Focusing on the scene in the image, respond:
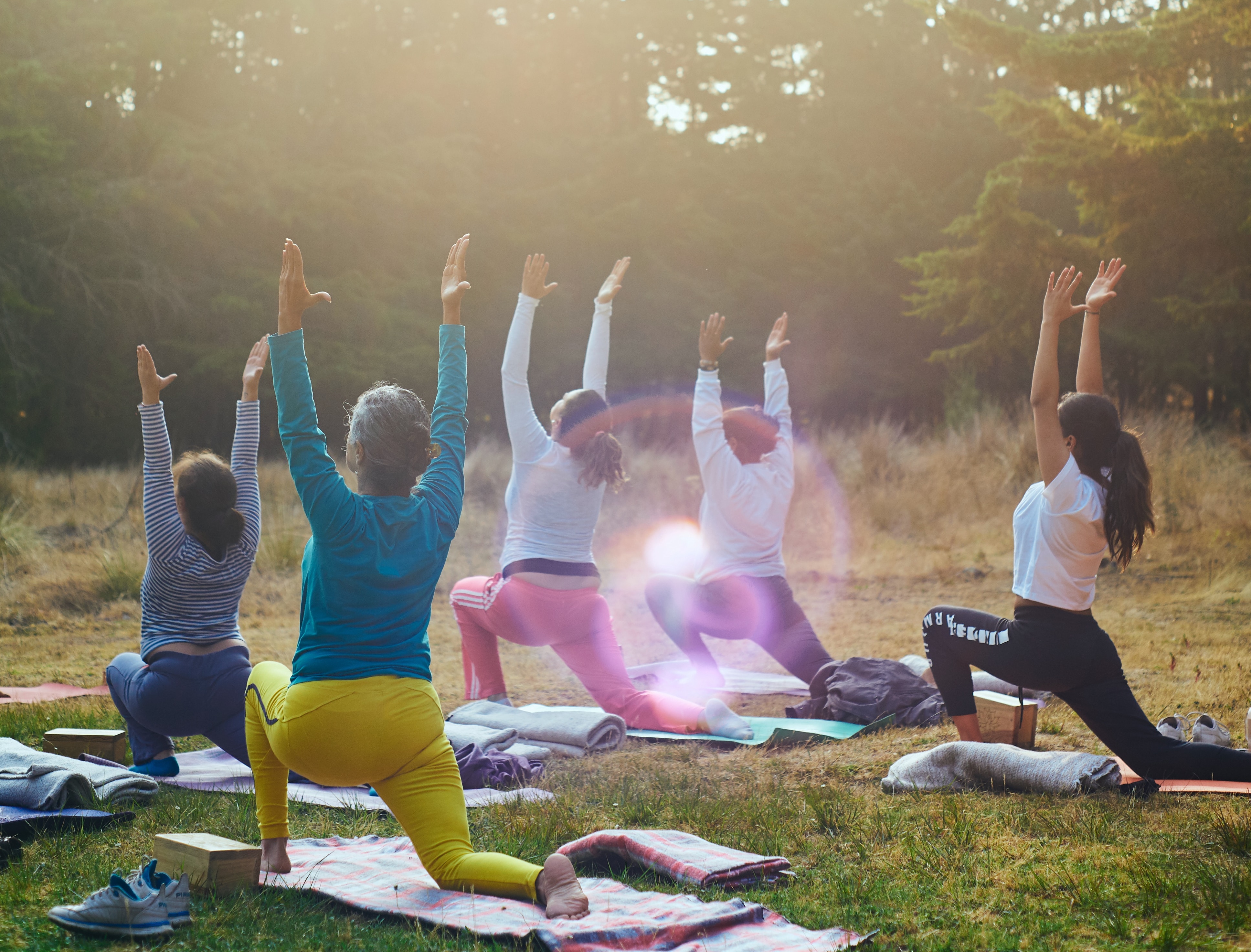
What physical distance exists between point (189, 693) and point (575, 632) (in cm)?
165

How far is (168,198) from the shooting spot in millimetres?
19656

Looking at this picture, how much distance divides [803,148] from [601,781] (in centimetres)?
2555

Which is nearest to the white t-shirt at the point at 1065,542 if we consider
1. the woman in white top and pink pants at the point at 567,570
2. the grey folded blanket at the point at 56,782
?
the woman in white top and pink pants at the point at 567,570

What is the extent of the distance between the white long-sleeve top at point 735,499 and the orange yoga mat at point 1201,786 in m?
2.01

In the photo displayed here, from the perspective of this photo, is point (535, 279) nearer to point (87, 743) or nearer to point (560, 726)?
point (560, 726)

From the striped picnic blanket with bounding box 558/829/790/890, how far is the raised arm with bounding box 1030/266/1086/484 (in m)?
1.56

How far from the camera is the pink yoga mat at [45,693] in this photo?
546 cm

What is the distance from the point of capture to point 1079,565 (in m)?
3.55

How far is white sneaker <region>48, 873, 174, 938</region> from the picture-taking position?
2.35 meters

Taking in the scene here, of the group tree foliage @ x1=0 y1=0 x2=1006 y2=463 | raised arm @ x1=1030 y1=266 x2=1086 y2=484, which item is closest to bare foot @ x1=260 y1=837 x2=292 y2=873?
raised arm @ x1=1030 y1=266 x2=1086 y2=484

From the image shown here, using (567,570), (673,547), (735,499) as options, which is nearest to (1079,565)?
(735,499)

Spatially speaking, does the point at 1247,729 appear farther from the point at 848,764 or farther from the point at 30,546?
the point at 30,546

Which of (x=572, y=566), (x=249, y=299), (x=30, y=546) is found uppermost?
(x=249, y=299)

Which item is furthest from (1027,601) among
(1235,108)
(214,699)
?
(1235,108)
